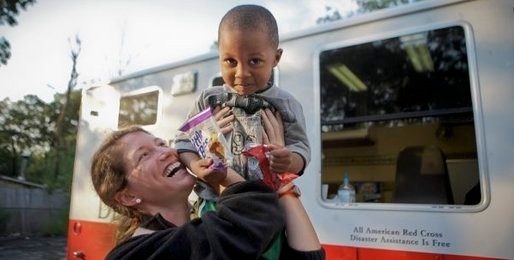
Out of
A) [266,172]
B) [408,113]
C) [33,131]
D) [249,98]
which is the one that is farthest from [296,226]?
[33,131]

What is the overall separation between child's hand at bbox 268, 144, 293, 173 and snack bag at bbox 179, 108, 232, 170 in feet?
0.45

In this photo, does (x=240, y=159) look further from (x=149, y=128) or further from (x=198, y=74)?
(x=149, y=128)

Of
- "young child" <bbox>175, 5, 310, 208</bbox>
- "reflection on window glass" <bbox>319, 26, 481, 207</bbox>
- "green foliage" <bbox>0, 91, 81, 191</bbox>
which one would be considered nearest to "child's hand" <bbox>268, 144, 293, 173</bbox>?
"young child" <bbox>175, 5, 310, 208</bbox>

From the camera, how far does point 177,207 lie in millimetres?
1643

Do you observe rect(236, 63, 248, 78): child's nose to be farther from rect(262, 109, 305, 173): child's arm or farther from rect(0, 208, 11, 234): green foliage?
rect(0, 208, 11, 234): green foliage

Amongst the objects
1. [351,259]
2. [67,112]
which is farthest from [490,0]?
[67,112]

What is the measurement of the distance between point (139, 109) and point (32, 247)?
957 cm

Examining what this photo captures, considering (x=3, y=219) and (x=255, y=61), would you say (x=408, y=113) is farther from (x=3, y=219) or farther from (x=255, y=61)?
(x=3, y=219)

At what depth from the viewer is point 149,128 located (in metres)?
3.73

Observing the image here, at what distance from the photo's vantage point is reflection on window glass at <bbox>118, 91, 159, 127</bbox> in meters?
3.82

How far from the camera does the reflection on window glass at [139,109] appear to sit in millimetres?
3824

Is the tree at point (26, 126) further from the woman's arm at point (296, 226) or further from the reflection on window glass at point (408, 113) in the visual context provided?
A: the woman's arm at point (296, 226)

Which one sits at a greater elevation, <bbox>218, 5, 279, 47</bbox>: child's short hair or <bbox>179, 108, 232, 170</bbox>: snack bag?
<bbox>218, 5, 279, 47</bbox>: child's short hair

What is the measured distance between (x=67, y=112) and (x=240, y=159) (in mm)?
24386
